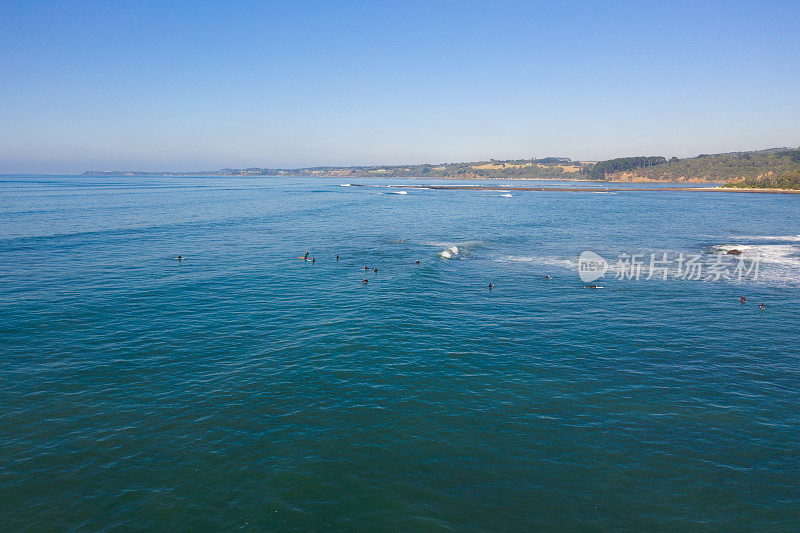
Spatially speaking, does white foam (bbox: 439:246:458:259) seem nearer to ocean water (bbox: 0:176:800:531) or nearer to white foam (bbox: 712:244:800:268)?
ocean water (bbox: 0:176:800:531)

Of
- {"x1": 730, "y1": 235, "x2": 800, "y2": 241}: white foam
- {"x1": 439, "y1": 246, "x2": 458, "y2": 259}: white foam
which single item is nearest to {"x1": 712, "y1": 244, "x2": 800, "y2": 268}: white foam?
{"x1": 730, "y1": 235, "x2": 800, "y2": 241}: white foam

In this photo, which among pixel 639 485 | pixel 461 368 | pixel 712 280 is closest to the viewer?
pixel 639 485

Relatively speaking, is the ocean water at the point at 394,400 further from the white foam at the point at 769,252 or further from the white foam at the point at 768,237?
the white foam at the point at 768,237

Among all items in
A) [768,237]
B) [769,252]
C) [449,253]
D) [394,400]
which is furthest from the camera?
[768,237]

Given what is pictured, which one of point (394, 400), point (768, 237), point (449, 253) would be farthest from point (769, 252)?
point (394, 400)

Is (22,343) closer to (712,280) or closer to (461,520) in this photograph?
(461,520)

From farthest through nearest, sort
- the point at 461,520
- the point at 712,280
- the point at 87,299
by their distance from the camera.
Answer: the point at 712,280, the point at 87,299, the point at 461,520

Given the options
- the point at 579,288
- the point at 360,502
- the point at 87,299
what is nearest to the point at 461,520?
the point at 360,502

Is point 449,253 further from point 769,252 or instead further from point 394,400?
point 769,252

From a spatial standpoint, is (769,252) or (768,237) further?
(768,237)
